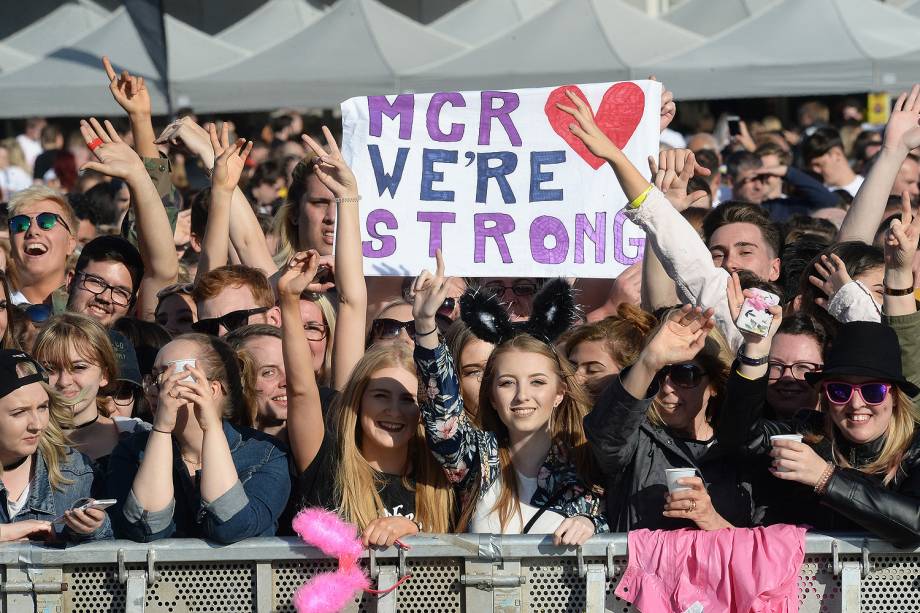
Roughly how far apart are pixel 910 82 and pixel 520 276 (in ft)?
29.2

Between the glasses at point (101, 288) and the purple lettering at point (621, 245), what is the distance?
2171 millimetres

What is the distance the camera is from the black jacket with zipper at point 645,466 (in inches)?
155

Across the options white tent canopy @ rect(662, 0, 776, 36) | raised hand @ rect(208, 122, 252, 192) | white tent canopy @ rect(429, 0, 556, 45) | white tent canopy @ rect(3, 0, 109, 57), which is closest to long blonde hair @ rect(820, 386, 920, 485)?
raised hand @ rect(208, 122, 252, 192)

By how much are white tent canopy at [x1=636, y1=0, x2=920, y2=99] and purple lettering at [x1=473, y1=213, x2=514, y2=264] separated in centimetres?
837

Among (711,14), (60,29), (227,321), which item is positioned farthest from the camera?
(60,29)

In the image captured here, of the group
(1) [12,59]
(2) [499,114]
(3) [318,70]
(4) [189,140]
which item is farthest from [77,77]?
(2) [499,114]

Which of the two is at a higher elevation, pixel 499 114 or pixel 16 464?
pixel 499 114

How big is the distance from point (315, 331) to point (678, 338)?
1965 mm

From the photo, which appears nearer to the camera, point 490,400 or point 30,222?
point 490,400

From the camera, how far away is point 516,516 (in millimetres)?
4145

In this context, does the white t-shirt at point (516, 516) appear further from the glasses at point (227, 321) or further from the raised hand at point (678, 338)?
the glasses at point (227, 321)

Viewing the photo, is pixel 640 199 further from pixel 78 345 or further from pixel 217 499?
pixel 78 345

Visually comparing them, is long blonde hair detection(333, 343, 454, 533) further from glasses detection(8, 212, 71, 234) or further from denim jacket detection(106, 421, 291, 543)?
glasses detection(8, 212, 71, 234)

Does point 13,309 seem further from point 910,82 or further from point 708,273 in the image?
point 910,82
